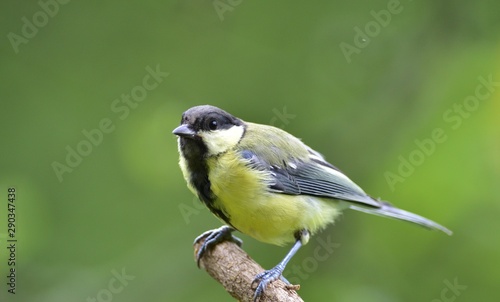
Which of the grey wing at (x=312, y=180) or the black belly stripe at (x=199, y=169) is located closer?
the black belly stripe at (x=199, y=169)

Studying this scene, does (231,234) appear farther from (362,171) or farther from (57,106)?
(57,106)

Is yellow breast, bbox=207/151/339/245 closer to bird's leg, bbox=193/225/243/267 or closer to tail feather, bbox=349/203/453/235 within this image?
bird's leg, bbox=193/225/243/267

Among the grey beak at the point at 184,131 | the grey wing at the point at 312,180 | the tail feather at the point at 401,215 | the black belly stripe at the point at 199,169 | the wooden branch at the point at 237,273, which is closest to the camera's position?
the wooden branch at the point at 237,273

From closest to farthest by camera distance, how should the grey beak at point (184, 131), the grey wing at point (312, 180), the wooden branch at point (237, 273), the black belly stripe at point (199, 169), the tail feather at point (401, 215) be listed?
1. the wooden branch at point (237, 273)
2. the grey beak at point (184, 131)
3. the black belly stripe at point (199, 169)
4. the grey wing at point (312, 180)
5. the tail feather at point (401, 215)

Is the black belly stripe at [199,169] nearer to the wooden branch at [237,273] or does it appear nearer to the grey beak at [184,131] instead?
the grey beak at [184,131]

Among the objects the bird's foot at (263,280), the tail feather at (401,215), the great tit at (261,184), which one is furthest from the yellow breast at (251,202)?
the tail feather at (401,215)

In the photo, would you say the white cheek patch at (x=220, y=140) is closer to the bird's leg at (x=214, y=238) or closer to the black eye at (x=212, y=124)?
the black eye at (x=212, y=124)

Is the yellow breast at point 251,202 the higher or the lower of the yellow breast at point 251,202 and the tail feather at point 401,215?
the lower

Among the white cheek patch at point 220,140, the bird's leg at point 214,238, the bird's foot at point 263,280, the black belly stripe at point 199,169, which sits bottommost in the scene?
the bird's leg at point 214,238

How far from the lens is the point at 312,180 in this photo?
3543 mm

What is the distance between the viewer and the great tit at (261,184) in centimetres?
313

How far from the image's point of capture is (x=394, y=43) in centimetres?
425

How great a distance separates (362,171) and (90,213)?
1884mm

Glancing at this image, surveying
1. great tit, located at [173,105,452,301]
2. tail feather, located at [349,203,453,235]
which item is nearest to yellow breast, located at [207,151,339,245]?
great tit, located at [173,105,452,301]
